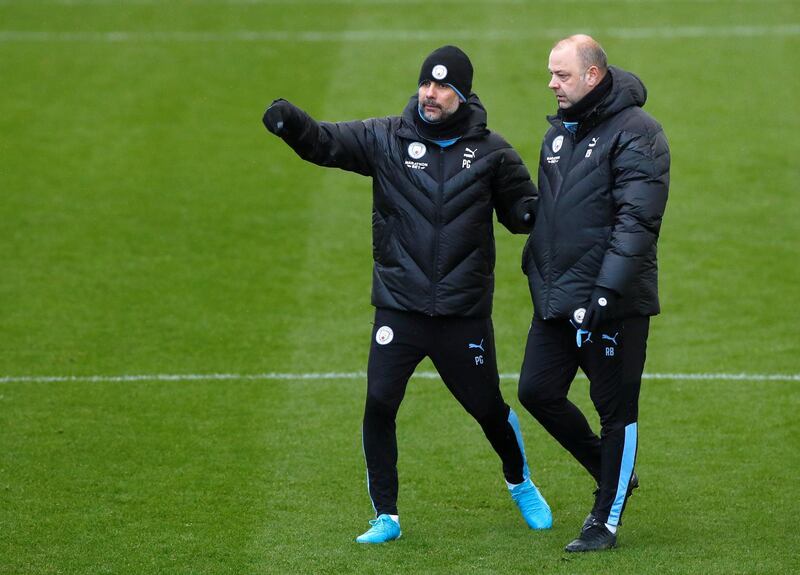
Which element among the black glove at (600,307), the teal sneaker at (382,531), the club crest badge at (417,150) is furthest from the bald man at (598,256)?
the teal sneaker at (382,531)

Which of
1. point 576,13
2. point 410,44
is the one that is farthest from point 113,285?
point 576,13

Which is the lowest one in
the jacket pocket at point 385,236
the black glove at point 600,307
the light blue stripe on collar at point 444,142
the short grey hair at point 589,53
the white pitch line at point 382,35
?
the black glove at point 600,307

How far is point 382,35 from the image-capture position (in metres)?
18.9

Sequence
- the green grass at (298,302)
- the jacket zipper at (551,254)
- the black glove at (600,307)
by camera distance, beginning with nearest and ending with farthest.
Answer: the black glove at (600,307)
the jacket zipper at (551,254)
the green grass at (298,302)

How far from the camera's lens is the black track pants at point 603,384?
21.7 feet

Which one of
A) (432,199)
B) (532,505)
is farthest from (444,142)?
(532,505)

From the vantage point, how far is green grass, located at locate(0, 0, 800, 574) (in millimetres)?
7098

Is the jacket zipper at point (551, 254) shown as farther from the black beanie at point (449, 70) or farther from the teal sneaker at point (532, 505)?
the teal sneaker at point (532, 505)

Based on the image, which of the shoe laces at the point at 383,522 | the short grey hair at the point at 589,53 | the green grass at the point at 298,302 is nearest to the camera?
the short grey hair at the point at 589,53

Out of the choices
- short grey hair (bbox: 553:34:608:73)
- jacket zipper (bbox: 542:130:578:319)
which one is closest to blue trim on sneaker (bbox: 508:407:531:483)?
jacket zipper (bbox: 542:130:578:319)

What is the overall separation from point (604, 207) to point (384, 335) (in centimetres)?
123

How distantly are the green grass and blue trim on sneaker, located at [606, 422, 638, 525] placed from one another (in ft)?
0.55

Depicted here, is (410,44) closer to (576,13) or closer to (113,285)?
(576,13)

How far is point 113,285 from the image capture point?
1220 cm
